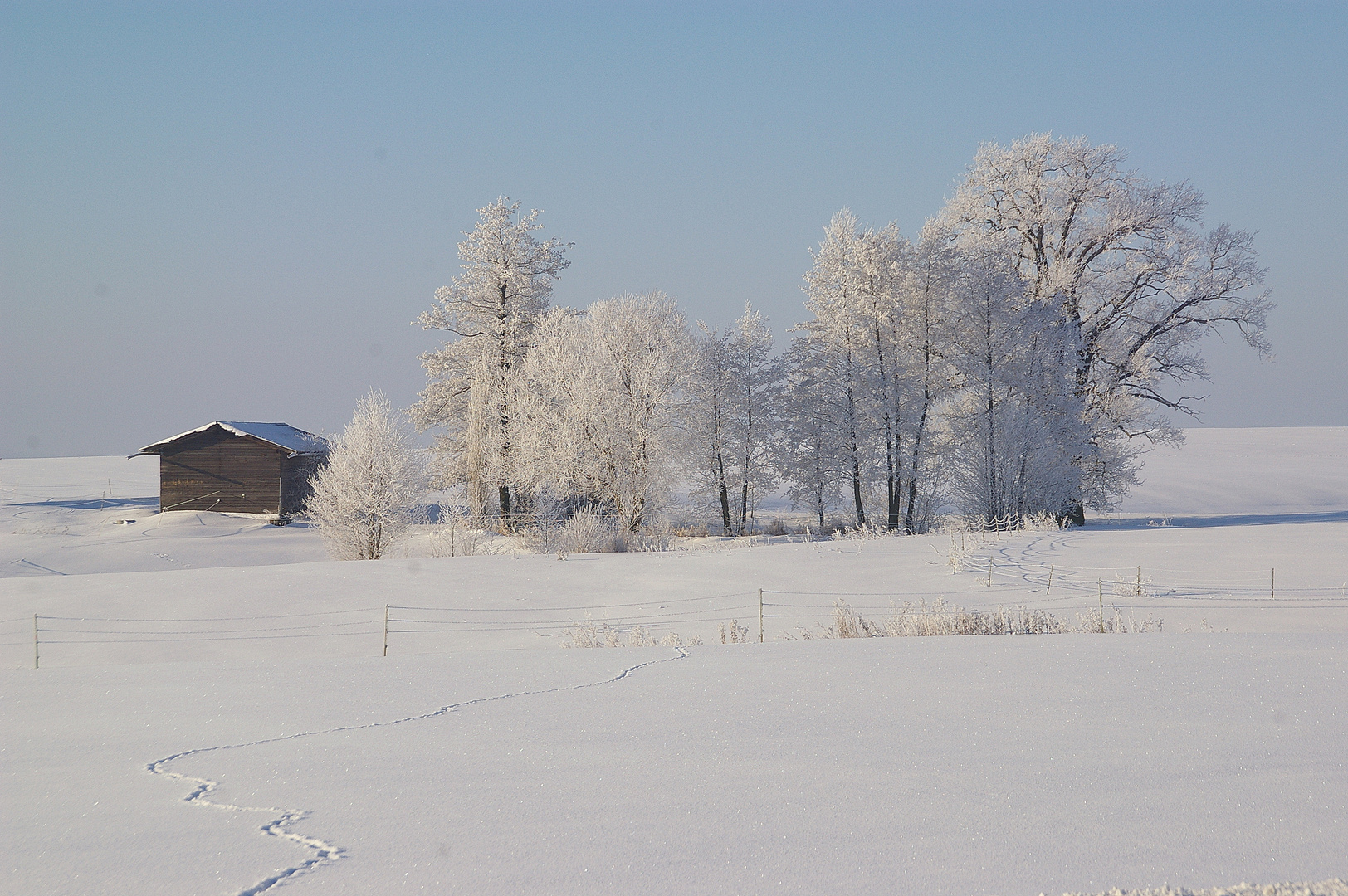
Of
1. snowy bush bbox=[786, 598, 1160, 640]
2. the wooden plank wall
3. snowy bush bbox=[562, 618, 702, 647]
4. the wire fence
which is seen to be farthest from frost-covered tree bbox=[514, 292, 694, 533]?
snowy bush bbox=[786, 598, 1160, 640]

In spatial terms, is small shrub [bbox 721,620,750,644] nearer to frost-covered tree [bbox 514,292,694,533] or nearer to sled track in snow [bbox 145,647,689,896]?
sled track in snow [bbox 145,647,689,896]

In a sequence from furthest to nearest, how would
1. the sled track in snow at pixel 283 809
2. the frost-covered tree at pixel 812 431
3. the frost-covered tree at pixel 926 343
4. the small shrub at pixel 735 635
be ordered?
1. the frost-covered tree at pixel 812 431
2. the frost-covered tree at pixel 926 343
3. the small shrub at pixel 735 635
4. the sled track in snow at pixel 283 809

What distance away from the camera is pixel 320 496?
27.1m

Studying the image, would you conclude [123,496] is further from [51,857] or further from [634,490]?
[51,857]

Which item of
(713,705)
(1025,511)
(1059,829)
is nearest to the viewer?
(1059,829)

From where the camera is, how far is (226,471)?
40438mm

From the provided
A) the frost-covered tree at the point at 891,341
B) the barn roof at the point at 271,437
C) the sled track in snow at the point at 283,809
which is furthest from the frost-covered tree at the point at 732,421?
the sled track in snow at the point at 283,809

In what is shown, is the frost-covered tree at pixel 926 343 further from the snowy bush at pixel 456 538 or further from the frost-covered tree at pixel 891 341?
the snowy bush at pixel 456 538

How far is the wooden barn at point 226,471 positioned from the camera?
40.2 m

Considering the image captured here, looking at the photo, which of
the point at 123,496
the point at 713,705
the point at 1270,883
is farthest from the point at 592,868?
the point at 123,496

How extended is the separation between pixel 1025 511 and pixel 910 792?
24.8 m

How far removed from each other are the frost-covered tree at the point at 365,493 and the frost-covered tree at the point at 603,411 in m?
6.94

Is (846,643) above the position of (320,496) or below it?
below

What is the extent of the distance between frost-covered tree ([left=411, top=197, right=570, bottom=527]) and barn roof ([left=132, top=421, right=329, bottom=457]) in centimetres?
667
